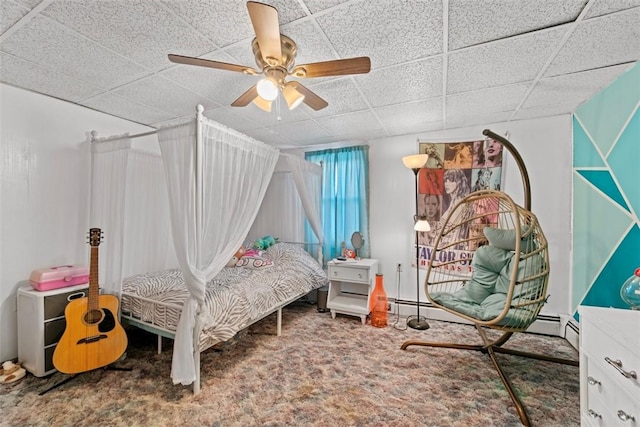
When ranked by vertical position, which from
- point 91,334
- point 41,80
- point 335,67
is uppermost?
point 41,80

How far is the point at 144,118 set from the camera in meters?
3.03

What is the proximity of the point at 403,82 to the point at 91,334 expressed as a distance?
10.7ft

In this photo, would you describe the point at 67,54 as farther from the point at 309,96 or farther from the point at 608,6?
the point at 608,6

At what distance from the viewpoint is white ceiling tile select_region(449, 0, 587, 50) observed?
4.54 feet

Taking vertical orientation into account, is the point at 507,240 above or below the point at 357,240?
above

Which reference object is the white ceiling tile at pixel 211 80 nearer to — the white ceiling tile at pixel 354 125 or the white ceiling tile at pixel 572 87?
the white ceiling tile at pixel 354 125

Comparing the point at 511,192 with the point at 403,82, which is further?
the point at 511,192

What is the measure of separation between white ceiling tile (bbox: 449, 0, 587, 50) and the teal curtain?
7.24ft

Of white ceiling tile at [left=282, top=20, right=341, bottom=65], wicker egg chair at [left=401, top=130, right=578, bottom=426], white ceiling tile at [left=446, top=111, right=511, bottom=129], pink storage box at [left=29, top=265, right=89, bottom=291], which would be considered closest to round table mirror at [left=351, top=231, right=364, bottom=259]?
wicker egg chair at [left=401, top=130, right=578, bottom=426]

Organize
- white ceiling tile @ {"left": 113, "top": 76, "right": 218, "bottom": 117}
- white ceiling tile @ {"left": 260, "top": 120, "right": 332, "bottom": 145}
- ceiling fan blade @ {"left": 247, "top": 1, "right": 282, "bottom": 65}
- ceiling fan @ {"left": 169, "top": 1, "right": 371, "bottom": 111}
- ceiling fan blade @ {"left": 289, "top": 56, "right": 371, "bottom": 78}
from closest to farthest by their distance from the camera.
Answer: ceiling fan blade @ {"left": 247, "top": 1, "right": 282, "bottom": 65}
ceiling fan @ {"left": 169, "top": 1, "right": 371, "bottom": 111}
ceiling fan blade @ {"left": 289, "top": 56, "right": 371, "bottom": 78}
white ceiling tile @ {"left": 113, "top": 76, "right": 218, "bottom": 117}
white ceiling tile @ {"left": 260, "top": 120, "right": 332, "bottom": 145}

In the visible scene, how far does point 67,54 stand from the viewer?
1841 millimetres

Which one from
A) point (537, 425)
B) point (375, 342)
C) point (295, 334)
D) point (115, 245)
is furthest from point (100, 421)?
point (537, 425)

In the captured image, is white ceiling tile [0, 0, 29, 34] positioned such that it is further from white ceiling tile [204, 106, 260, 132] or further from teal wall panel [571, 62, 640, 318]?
teal wall panel [571, 62, 640, 318]

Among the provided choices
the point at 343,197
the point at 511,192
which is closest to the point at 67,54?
the point at 343,197
